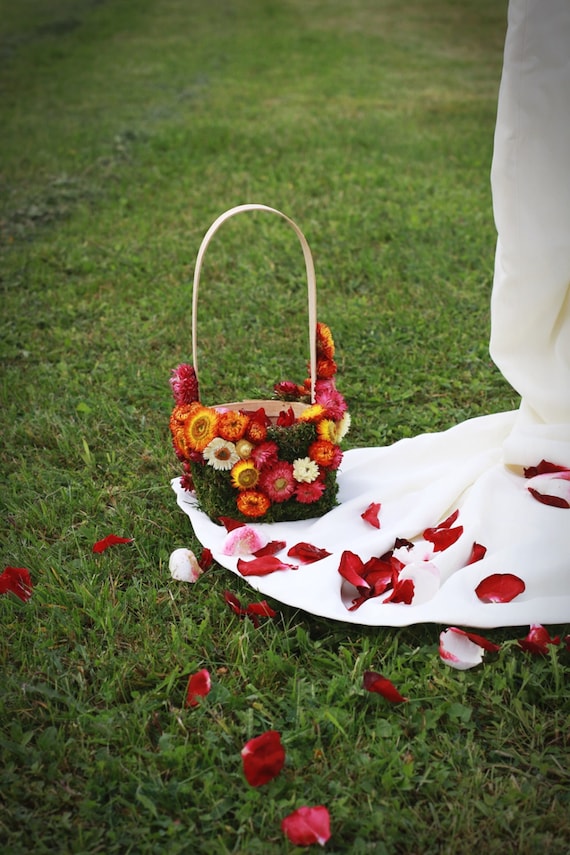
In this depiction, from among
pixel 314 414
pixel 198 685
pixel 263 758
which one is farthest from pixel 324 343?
pixel 263 758

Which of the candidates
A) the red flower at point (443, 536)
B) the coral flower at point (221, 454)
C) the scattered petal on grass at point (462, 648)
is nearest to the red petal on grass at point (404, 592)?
the scattered petal on grass at point (462, 648)

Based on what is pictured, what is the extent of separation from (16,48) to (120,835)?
13.4 meters

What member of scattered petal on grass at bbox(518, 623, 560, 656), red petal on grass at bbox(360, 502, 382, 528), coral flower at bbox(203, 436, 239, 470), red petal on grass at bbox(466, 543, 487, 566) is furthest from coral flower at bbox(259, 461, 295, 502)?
scattered petal on grass at bbox(518, 623, 560, 656)

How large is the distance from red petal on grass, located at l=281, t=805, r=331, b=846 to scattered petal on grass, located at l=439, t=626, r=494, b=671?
0.52 metres

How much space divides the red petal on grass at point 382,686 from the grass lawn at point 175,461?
27 millimetres

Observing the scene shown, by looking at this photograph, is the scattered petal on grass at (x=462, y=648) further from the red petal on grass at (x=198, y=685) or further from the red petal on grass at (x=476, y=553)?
the red petal on grass at (x=198, y=685)

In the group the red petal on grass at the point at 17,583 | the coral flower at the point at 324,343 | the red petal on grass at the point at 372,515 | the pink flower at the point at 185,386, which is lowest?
the red petal on grass at the point at 17,583

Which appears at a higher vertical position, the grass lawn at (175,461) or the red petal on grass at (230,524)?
the red petal on grass at (230,524)

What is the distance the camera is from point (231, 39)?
13609mm

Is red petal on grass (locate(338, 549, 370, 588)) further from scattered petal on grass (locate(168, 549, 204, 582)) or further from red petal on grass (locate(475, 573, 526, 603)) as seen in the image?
scattered petal on grass (locate(168, 549, 204, 582))

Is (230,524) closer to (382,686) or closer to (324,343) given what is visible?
(324,343)

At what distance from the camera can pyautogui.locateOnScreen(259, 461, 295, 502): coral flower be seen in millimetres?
2410

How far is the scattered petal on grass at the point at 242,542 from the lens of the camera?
232 centimetres

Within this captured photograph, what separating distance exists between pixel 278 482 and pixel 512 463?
731 millimetres
